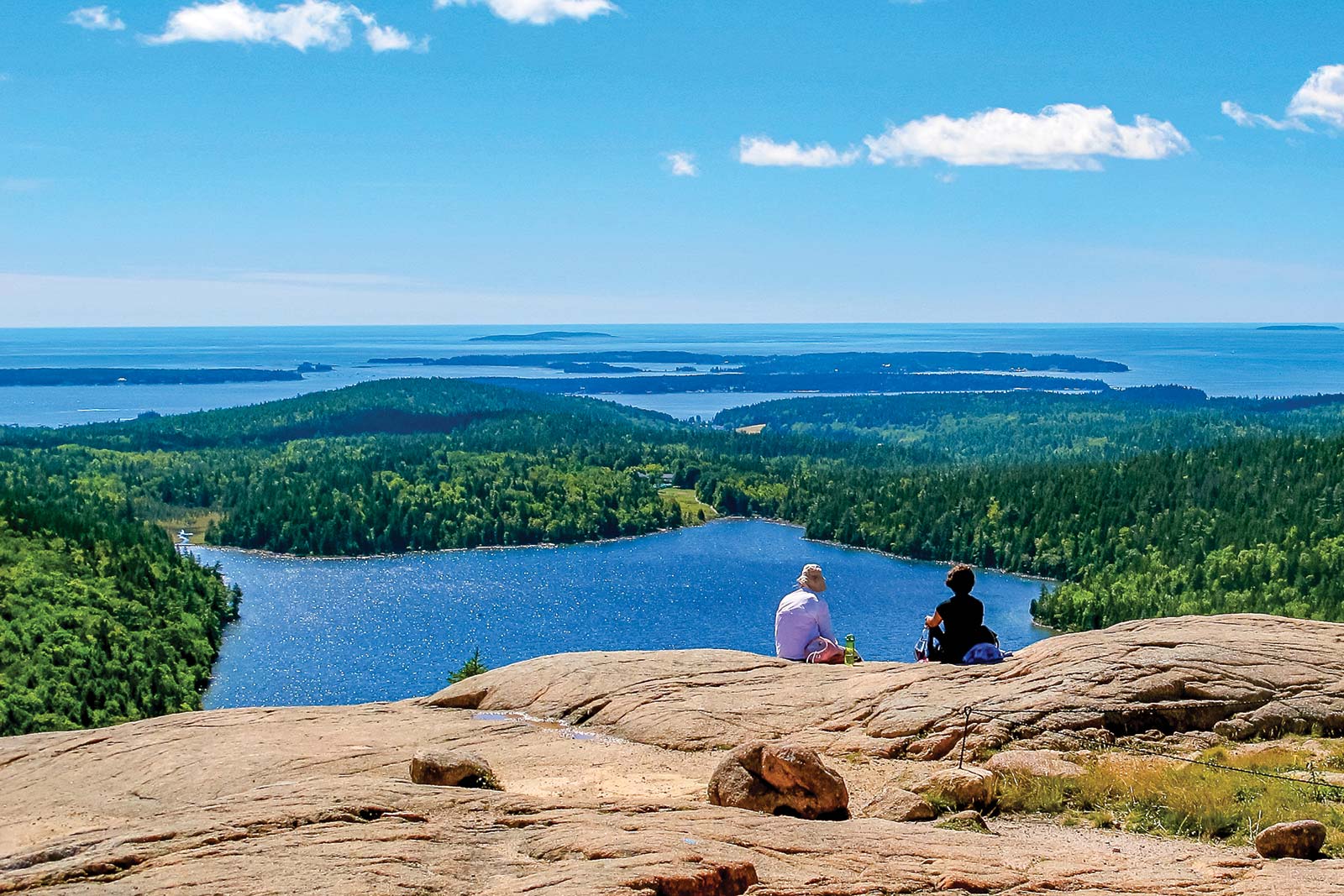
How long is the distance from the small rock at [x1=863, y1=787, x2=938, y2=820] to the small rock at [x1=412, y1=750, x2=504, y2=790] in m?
5.82

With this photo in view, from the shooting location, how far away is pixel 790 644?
2645cm

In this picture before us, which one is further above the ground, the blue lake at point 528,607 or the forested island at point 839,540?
the forested island at point 839,540

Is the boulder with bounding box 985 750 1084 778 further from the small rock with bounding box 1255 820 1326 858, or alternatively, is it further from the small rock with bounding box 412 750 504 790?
the small rock with bounding box 412 750 504 790

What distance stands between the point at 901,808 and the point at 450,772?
692 cm

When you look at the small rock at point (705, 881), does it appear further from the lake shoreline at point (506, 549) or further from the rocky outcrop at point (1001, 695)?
the lake shoreline at point (506, 549)

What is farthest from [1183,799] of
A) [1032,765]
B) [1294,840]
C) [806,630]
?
[806,630]

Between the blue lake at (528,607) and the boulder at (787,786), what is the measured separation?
8383 centimetres

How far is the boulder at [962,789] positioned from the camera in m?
17.3

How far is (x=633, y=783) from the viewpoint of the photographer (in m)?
19.1

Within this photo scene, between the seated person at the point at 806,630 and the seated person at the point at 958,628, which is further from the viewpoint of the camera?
the seated person at the point at 806,630

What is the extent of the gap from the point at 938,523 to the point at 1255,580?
55.8 m

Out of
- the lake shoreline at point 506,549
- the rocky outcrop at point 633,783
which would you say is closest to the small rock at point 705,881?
the rocky outcrop at point 633,783

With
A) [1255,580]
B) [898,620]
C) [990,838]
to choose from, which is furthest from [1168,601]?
[990,838]

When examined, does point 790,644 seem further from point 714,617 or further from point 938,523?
point 938,523
